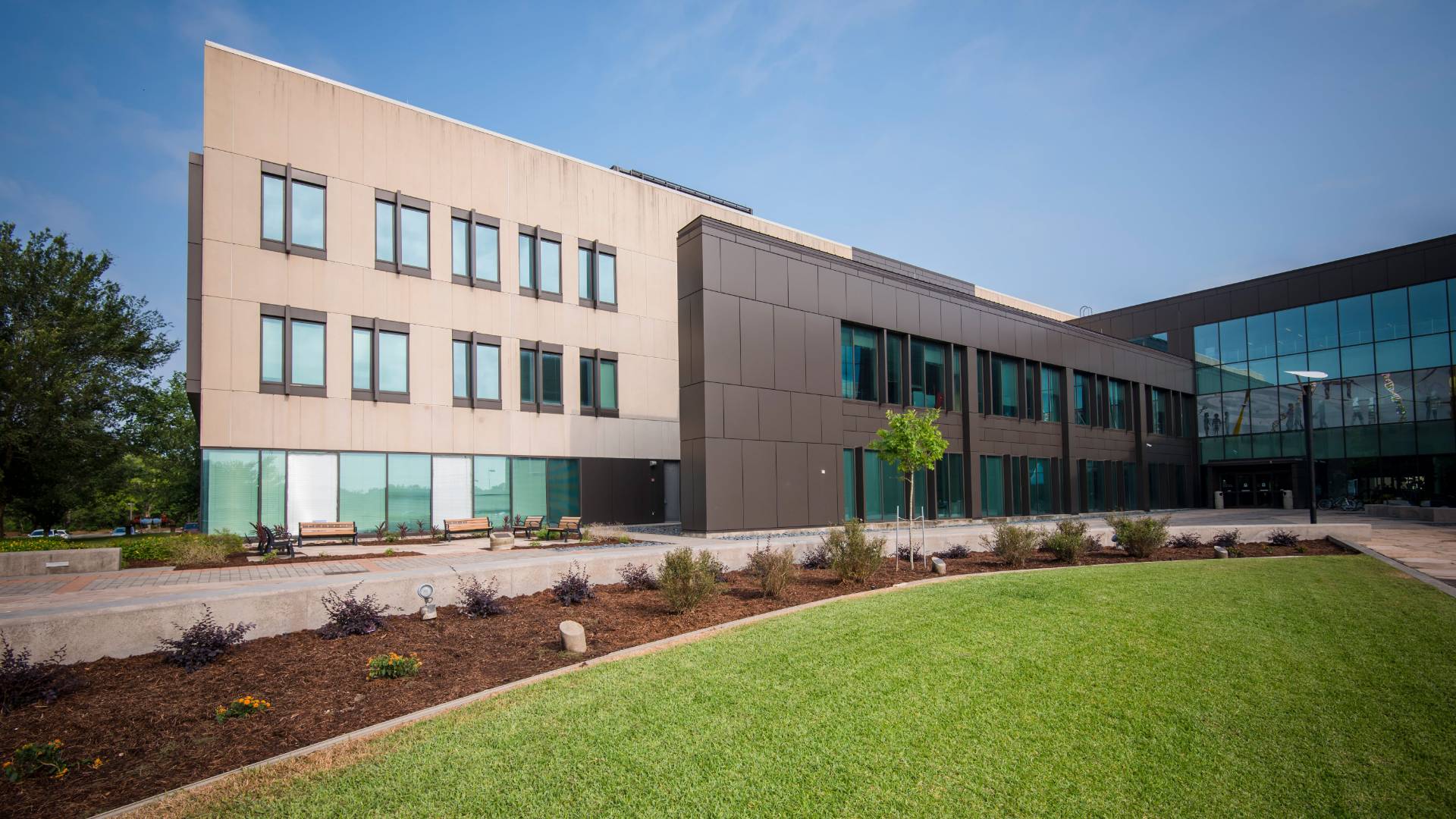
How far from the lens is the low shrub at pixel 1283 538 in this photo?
719 inches

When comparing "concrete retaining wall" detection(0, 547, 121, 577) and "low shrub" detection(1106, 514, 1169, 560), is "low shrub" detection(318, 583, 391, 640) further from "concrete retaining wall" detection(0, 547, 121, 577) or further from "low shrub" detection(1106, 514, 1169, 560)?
"low shrub" detection(1106, 514, 1169, 560)

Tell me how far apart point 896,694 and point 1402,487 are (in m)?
44.6

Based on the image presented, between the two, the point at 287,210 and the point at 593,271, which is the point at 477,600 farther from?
the point at 593,271

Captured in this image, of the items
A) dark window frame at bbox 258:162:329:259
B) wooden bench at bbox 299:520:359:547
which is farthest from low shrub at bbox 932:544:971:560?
dark window frame at bbox 258:162:329:259

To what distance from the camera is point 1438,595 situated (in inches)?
401

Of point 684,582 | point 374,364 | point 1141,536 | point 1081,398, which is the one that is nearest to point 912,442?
point 1141,536

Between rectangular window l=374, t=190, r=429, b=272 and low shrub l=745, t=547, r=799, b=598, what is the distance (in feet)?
58.0

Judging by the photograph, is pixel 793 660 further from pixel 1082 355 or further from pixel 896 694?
pixel 1082 355

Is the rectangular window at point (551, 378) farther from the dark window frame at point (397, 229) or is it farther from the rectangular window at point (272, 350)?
the rectangular window at point (272, 350)

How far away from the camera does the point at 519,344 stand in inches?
1023

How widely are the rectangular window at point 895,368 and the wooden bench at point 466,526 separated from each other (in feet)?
49.4

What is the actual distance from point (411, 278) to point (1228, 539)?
24.7 meters

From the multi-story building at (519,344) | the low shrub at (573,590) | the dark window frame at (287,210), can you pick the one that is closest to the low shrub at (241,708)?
the low shrub at (573,590)

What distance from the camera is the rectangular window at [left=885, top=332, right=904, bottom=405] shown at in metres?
27.8
